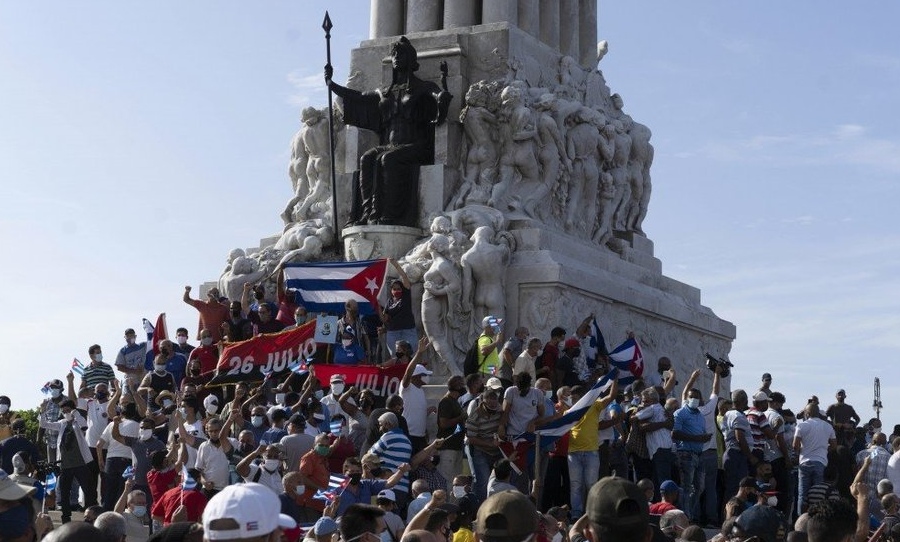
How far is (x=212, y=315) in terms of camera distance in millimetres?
25906

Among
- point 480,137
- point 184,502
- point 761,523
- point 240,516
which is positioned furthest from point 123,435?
point 240,516

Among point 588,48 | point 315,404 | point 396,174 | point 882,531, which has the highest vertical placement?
point 588,48

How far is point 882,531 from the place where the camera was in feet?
48.3

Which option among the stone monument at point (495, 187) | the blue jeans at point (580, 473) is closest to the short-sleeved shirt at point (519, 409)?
the blue jeans at point (580, 473)

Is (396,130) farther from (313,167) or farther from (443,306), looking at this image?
(443,306)

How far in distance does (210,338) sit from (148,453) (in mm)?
5361

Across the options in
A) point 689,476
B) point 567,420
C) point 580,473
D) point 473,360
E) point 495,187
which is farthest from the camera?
point 495,187

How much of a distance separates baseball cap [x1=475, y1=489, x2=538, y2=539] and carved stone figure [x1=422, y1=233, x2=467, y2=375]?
1706cm

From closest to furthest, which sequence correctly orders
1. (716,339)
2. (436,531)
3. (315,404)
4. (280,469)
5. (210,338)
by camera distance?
(436,531), (280,469), (315,404), (210,338), (716,339)

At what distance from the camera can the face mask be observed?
9133 mm

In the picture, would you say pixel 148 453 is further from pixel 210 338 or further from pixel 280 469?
pixel 210 338

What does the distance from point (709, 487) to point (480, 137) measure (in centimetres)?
832

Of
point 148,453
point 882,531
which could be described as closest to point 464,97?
point 148,453

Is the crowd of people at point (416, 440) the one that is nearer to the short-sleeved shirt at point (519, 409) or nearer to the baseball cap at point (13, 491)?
the short-sleeved shirt at point (519, 409)
